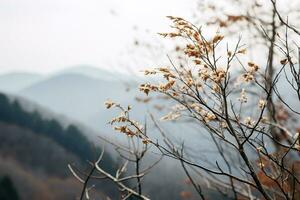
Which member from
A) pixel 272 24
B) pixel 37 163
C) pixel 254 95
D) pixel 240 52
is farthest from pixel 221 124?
pixel 37 163

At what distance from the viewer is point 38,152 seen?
108 metres

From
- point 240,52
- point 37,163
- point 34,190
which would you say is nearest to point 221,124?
point 240,52

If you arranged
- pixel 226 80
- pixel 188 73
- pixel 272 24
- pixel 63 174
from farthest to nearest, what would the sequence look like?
1. pixel 63 174
2. pixel 272 24
3. pixel 188 73
4. pixel 226 80

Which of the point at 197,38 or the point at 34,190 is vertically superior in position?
the point at 197,38

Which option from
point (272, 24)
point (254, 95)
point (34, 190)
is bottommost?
point (34, 190)

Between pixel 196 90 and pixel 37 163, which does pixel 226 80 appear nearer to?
pixel 196 90

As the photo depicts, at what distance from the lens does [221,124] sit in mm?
3902

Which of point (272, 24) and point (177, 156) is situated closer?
point (177, 156)

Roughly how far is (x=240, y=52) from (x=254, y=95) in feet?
36.6

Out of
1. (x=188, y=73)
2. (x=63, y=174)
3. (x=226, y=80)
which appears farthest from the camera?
(x=63, y=174)

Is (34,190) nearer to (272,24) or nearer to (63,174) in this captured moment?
(63,174)

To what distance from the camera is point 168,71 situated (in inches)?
156

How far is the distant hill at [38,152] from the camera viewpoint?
3866 inches

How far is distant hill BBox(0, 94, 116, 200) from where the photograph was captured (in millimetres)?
98188
